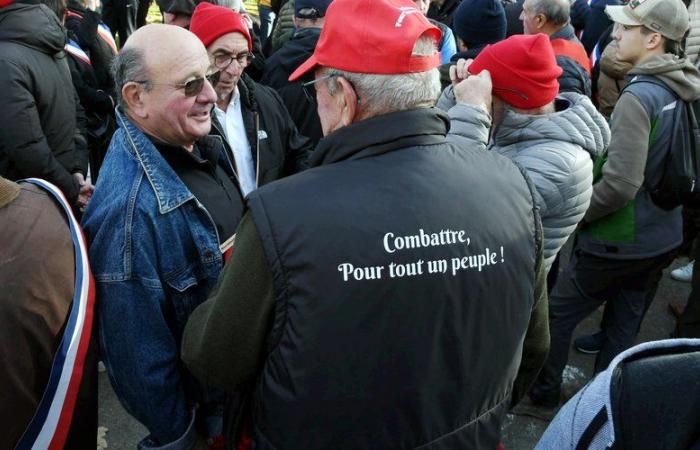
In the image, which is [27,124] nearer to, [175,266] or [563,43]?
[175,266]

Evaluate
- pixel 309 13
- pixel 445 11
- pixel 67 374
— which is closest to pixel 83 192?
pixel 309 13

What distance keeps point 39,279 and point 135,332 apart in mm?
359

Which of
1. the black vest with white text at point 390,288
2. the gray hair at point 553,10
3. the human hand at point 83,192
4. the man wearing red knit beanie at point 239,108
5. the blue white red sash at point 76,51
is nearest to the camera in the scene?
→ the black vest with white text at point 390,288

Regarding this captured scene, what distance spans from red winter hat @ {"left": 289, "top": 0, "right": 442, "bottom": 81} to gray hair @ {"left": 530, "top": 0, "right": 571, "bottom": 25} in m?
2.85

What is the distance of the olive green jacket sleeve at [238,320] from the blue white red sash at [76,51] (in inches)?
132

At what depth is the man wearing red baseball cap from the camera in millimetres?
1350

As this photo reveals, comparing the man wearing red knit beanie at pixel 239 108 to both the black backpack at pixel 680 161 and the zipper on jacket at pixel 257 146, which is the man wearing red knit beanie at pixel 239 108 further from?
the black backpack at pixel 680 161

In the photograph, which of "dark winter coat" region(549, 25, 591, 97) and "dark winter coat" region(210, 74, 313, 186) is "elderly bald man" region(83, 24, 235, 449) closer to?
"dark winter coat" region(210, 74, 313, 186)

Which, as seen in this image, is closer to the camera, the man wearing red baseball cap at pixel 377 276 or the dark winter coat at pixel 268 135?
the man wearing red baseball cap at pixel 377 276

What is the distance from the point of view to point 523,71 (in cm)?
242

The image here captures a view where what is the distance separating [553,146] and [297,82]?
5.99 ft

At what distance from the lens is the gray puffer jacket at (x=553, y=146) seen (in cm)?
233

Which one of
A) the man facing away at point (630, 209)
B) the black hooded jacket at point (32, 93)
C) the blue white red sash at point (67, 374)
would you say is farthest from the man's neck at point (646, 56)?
the black hooded jacket at point (32, 93)

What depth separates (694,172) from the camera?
315 centimetres
